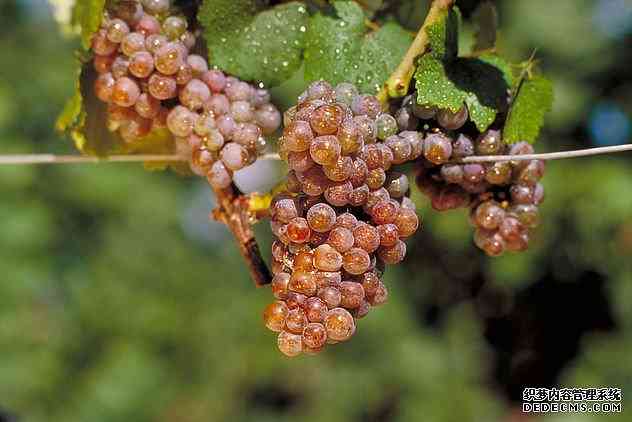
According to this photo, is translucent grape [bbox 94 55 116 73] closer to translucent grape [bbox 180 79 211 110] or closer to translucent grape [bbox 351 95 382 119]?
translucent grape [bbox 180 79 211 110]

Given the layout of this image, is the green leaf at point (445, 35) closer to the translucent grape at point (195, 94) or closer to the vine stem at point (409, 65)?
the vine stem at point (409, 65)

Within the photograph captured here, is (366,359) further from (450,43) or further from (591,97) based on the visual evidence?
(450,43)

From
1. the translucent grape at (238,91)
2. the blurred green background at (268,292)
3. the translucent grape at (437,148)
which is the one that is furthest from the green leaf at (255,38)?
the blurred green background at (268,292)

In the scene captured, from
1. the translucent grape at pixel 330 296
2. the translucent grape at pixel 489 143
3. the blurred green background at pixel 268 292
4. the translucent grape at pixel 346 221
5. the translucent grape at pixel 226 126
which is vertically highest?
the translucent grape at pixel 489 143

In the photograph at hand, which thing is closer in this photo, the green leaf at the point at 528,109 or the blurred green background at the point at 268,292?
the green leaf at the point at 528,109

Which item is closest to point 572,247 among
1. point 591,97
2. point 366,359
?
point 591,97

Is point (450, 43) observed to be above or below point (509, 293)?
above

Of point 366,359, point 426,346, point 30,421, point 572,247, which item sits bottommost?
point 30,421
